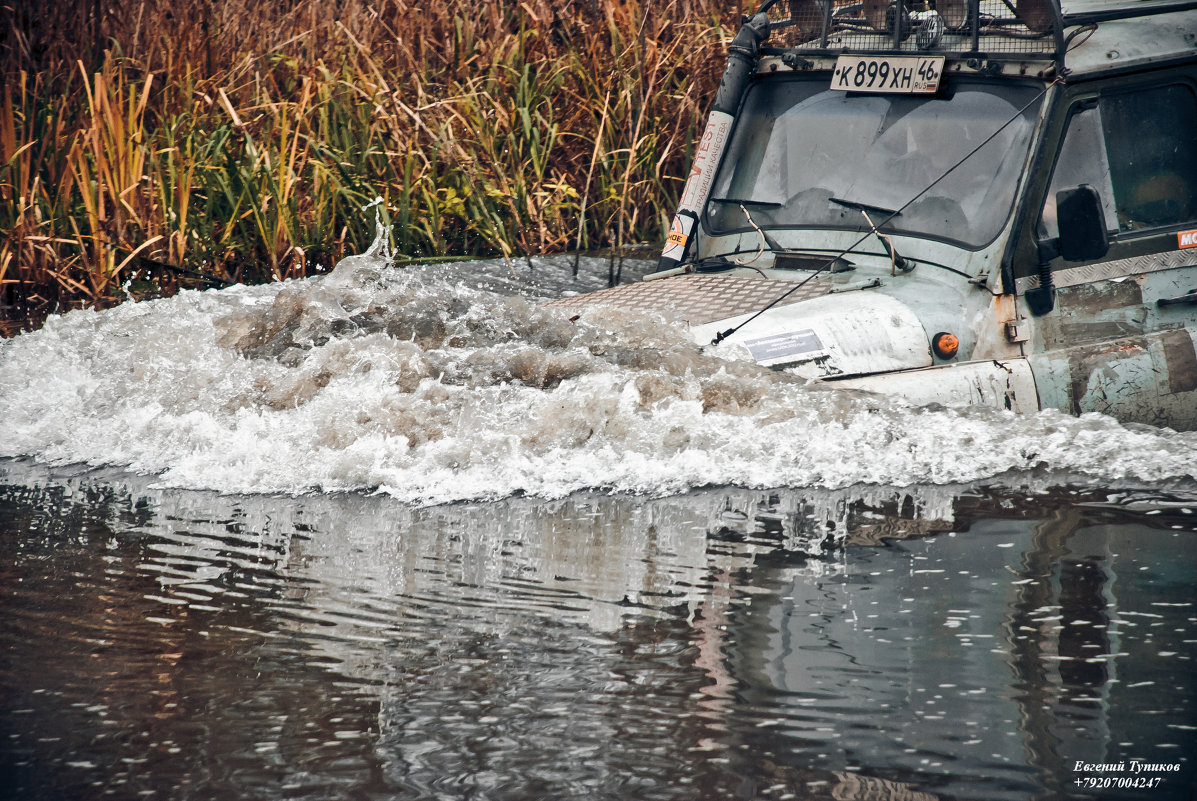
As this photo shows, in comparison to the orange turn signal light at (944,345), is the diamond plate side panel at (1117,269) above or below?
above

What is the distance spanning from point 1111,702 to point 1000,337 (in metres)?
2.27

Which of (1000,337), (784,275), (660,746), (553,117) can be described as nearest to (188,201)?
(553,117)

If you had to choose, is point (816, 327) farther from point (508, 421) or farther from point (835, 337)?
point (508, 421)

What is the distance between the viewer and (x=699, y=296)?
5363 millimetres

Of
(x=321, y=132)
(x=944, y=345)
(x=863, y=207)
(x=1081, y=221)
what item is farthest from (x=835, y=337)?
(x=321, y=132)

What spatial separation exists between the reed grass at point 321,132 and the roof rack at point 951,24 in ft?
9.09

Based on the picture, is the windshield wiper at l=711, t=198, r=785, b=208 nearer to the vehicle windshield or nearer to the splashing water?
the vehicle windshield

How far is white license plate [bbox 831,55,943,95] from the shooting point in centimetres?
535

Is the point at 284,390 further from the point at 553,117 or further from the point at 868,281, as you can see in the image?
the point at 553,117

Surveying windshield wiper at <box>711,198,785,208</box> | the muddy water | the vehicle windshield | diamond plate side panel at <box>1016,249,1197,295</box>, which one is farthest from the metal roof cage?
the muddy water

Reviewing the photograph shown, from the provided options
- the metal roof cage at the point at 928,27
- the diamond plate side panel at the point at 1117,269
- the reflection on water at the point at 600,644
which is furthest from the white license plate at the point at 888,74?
the reflection on water at the point at 600,644

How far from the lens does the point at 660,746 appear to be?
2.75 m

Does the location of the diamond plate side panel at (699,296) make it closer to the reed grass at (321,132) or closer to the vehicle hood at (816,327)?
the vehicle hood at (816,327)

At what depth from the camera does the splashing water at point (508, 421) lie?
15.3ft
